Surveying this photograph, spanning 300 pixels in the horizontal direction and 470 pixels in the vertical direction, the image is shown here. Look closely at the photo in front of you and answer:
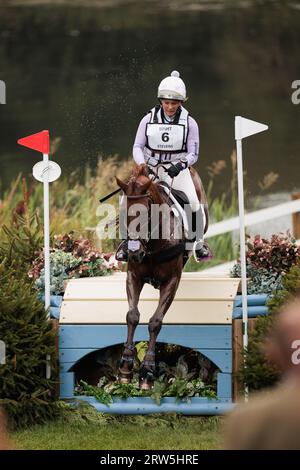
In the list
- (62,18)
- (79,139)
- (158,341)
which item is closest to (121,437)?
(158,341)

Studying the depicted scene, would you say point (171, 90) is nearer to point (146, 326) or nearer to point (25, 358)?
point (146, 326)

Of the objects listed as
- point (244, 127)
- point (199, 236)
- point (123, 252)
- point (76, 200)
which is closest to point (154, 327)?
point (123, 252)

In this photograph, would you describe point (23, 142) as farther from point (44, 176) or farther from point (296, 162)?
point (296, 162)

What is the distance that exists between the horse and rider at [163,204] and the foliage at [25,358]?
1.66ft

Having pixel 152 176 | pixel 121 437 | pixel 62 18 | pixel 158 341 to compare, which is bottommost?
pixel 121 437

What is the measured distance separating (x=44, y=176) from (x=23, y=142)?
0.29 meters

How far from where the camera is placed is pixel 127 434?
7.99 metres

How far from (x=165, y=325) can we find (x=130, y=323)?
38cm

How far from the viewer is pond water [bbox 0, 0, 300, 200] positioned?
1580cm

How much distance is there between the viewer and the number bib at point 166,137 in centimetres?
833

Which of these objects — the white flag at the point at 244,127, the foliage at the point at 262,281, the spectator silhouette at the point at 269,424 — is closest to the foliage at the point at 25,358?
the foliage at the point at 262,281

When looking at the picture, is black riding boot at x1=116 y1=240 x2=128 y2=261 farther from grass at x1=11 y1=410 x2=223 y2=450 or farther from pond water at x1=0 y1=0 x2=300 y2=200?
pond water at x1=0 y1=0 x2=300 y2=200

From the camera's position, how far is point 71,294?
872 centimetres

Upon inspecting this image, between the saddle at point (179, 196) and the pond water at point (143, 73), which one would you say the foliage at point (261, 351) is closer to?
the saddle at point (179, 196)
